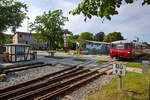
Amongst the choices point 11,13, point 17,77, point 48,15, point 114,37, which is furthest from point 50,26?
point 114,37

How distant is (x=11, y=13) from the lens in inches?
609

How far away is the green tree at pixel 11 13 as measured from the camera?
48.3 feet

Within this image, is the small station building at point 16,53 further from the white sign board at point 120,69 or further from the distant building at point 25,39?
the distant building at point 25,39

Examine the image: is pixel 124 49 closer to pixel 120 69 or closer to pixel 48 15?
pixel 120 69

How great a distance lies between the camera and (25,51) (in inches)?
558

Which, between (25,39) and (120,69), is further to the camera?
(25,39)

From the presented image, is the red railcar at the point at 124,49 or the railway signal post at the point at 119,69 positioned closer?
the railway signal post at the point at 119,69

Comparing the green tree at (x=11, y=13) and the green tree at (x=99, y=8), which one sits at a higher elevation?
the green tree at (x=11, y=13)

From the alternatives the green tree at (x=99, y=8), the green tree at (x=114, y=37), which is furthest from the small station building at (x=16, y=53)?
the green tree at (x=114, y=37)

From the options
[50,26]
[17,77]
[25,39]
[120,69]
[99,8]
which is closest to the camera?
[99,8]

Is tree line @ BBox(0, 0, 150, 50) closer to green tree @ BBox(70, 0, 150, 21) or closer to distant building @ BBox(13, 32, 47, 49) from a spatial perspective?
green tree @ BBox(70, 0, 150, 21)

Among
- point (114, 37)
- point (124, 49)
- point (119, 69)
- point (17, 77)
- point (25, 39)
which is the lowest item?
point (17, 77)

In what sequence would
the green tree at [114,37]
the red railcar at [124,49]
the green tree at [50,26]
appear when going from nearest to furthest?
the red railcar at [124,49]
the green tree at [50,26]
the green tree at [114,37]

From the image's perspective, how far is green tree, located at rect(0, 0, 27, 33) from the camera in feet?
48.3
